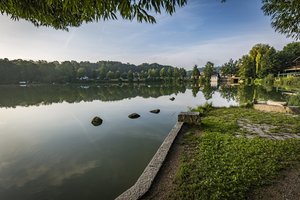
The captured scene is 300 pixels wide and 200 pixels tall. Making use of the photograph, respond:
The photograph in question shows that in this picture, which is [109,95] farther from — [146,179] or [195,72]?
[195,72]

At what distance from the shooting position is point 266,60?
54.2 m

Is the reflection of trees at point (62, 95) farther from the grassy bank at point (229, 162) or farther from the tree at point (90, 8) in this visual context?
the tree at point (90, 8)

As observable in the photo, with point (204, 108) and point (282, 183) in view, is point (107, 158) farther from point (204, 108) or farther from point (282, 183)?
point (204, 108)

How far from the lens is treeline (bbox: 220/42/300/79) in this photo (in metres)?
54.1

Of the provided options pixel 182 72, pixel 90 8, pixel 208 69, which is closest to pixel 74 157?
pixel 90 8

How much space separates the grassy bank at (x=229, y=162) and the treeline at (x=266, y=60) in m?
52.7

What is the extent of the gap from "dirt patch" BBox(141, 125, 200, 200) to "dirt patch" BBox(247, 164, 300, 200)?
141 cm

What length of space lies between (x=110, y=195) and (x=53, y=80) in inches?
3176

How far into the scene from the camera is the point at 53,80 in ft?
247

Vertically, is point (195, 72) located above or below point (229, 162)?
above

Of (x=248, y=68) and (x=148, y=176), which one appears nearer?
(x=148, y=176)

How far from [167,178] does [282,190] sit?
7.03ft

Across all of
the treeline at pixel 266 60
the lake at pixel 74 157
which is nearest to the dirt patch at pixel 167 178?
the lake at pixel 74 157

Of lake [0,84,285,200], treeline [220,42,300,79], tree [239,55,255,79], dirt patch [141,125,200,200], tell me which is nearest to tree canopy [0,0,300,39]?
dirt patch [141,125,200,200]
